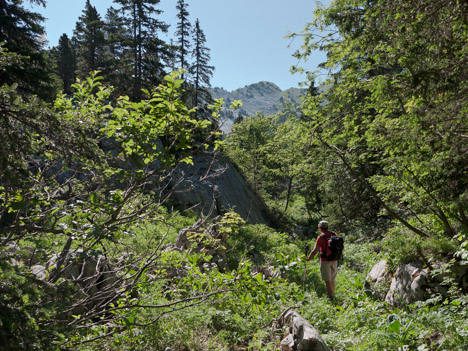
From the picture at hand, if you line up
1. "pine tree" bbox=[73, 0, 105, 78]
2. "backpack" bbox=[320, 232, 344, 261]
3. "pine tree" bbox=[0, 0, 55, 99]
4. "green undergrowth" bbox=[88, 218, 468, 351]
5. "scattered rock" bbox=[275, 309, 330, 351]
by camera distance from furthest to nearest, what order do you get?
"pine tree" bbox=[73, 0, 105, 78] < "pine tree" bbox=[0, 0, 55, 99] < "backpack" bbox=[320, 232, 344, 261] < "scattered rock" bbox=[275, 309, 330, 351] < "green undergrowth" bbox=[88, 218, 468, 351]

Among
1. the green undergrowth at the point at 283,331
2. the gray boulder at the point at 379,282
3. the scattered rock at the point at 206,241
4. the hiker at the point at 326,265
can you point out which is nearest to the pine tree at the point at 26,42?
the scattered rock at the point at 206,241

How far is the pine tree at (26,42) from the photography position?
1287 centimetres

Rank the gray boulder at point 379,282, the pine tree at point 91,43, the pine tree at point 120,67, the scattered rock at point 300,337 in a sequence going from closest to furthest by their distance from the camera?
1. the scattered rock at point 300,337
2. the gray boulder at point 379,282
3. the pine tree at point 120,67
4. the pine tree at point 91,43

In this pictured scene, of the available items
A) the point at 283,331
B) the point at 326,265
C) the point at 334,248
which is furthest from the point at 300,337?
the point at 334,248

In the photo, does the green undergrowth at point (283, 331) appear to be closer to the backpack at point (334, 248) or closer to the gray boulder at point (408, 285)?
the gray boulder at point (408, 285)

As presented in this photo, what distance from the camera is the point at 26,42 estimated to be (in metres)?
14.6

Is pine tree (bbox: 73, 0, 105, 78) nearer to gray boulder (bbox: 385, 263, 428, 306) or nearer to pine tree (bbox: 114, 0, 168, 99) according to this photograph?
pine tree (bbox: 114, 0, 168, 99)

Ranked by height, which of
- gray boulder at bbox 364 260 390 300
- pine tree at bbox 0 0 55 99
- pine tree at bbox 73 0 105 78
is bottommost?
gray boulder at bbox 364 260 390 300

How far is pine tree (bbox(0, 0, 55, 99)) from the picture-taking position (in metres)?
12.9

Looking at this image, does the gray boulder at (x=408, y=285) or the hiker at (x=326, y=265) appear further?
the hiker at (x=326, y=265)

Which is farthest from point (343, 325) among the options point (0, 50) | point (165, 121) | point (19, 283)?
point (0, 50)

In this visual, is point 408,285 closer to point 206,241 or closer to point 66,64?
point 206,241

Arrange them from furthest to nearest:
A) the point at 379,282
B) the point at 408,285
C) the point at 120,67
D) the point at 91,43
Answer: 1. the point at 91,43
2. the point at 120,67
3. the point at 379,282
4. the point at 408,285

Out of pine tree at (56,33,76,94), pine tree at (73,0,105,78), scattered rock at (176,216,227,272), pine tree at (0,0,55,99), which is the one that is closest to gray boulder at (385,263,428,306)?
scattered rock at (176,216,227,272)
